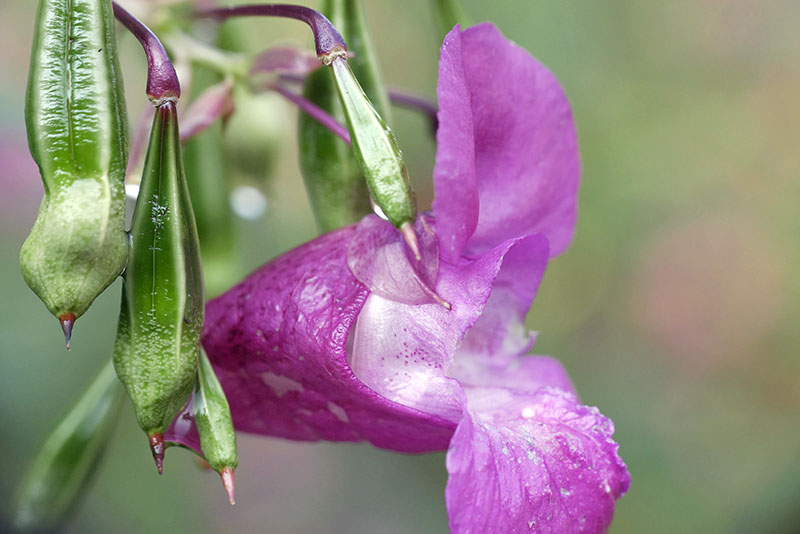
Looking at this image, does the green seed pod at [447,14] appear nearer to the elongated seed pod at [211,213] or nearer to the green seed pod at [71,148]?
the elongated seed pod at [211,213]

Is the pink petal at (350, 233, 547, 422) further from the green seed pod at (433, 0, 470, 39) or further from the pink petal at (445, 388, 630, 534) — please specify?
the green seed pod at (433, 0, 470, 39)

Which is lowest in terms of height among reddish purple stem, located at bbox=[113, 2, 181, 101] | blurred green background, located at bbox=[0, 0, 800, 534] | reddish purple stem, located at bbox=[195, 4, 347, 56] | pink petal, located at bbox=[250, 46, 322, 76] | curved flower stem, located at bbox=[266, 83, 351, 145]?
blurred green background, located at bbox=[0, 0, 800, 534]

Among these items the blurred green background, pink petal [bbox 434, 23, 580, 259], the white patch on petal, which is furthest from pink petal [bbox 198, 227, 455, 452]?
the blurred green background

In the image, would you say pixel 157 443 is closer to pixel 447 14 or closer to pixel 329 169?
pixel 329 169

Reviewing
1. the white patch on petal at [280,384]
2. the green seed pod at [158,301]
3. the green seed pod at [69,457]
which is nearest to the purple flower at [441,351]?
the white patch on petal at [280,384]

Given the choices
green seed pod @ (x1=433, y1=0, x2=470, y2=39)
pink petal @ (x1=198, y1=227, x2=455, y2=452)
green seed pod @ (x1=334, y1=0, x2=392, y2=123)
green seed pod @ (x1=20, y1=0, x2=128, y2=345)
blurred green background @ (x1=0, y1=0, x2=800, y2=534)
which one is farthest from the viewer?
blurred green background @ (x1=0, y1=0, x2=800, y2=534)

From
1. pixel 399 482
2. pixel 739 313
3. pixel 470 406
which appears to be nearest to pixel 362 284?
pixel 470 406
